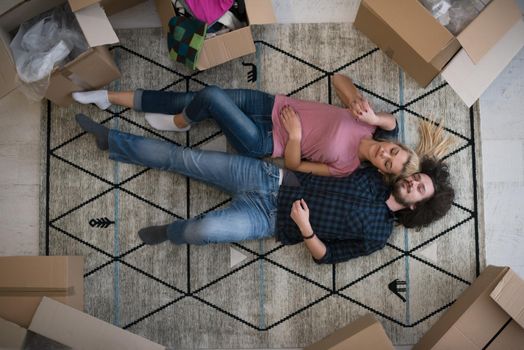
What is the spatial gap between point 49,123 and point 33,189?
11.5 inches

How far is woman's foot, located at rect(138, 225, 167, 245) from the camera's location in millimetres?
2211

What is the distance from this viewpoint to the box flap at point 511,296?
1949mm

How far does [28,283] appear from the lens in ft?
6.68

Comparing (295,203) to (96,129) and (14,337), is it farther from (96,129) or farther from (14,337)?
(14,337)

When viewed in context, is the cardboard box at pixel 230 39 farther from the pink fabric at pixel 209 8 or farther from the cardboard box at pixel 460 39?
the cardboard box at pixel 460 39

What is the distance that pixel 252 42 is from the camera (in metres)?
2.14

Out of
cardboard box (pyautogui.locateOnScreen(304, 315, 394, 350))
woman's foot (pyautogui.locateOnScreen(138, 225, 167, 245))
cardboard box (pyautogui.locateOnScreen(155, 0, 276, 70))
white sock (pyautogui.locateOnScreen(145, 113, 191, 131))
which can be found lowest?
woman's foot (pyautogui.locateOnScreen(138, 225, 167, 245))

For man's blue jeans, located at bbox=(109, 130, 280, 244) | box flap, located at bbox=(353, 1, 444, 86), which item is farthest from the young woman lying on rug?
box flap, located at bbox=(353, 1, 444, 86)

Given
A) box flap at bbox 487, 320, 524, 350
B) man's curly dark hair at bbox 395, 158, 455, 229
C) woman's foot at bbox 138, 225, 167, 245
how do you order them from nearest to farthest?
1. box flap at bbox 487, 320, 524, 350
2. man's curly dark hair at bbox 395, 158, 455, 229
3. woman's foot at bbox 138, 225, 167, 245

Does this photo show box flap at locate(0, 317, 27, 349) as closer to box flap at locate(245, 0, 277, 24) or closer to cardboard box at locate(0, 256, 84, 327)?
cardboard box at locate(0, 256, 84, 327)

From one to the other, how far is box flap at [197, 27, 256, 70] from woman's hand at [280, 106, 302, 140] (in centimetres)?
29

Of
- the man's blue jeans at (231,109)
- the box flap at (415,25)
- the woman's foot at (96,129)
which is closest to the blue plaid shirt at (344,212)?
the man's blue jeans at (231,109)

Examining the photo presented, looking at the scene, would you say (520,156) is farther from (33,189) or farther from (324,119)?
(33,189)

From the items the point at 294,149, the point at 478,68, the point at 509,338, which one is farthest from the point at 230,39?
the point at 509,338
